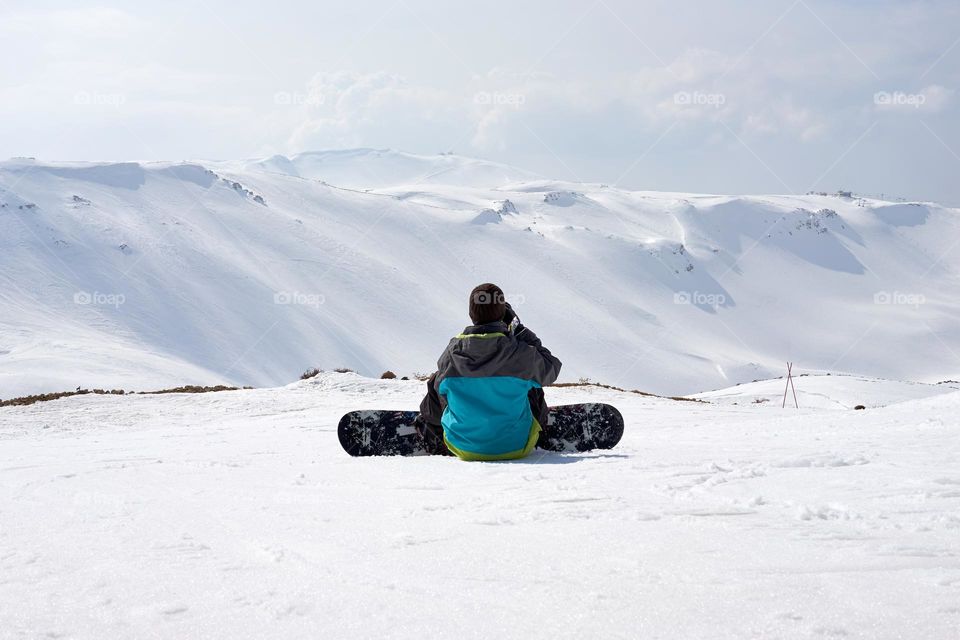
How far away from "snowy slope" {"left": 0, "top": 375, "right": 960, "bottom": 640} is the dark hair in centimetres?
127

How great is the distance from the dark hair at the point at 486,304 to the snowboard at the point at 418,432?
1.33 meters

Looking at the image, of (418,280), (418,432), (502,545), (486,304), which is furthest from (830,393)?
(418,280)

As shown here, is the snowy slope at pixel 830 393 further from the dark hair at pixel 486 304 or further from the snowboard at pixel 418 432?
the dark hair at pixel 486 304

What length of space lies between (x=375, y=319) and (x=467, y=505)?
68.3m

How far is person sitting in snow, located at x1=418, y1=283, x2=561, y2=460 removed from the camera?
6734 millimetres

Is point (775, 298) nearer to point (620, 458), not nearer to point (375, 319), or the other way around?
point (375, 319)

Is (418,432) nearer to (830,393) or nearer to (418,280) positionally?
(830,393)

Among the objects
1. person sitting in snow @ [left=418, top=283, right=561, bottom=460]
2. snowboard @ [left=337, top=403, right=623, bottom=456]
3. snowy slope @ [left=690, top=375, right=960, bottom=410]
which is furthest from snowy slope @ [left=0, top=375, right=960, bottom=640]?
snowy slope @ [left=690, top=375, right=960, bottom=410]

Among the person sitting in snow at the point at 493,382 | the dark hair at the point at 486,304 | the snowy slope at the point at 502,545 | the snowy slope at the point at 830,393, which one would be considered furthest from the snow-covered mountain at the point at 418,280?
the snowy slope at the point at 502,545

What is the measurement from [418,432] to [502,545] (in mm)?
4052

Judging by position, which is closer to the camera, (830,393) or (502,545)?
(502,545)

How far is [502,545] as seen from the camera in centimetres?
374

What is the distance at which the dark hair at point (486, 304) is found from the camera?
6914mm

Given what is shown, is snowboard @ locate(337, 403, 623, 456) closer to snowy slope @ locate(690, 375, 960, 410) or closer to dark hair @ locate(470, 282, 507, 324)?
dark hair @ locate(470, 282, 507, 324)
